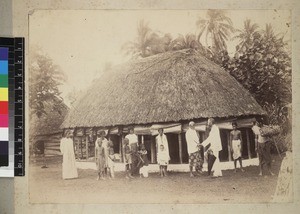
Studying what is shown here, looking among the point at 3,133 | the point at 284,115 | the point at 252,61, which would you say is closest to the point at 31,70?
the point at 3,133

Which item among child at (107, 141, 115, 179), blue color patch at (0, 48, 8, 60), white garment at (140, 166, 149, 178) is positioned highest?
blue color patch at (0, 48, 8, 60)

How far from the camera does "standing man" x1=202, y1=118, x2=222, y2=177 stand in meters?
1.91

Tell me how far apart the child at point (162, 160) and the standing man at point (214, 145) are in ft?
0.61

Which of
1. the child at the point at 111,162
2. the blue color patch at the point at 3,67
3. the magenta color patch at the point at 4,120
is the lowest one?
the child at the point at 111,162

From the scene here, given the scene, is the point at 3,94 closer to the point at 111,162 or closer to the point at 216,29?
the point at 111,162

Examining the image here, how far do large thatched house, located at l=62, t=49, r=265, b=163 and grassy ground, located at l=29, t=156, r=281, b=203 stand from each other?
0.10 m

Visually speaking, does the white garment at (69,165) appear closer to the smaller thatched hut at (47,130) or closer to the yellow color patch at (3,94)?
the smaller thatched hut at (47,130)

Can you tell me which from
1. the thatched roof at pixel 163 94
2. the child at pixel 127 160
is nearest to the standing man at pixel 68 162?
the thatched roof at pixel 163 94

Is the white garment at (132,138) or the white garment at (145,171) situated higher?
the white garment at (132,138)

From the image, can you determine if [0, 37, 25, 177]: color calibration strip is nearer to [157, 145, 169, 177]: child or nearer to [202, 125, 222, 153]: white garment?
[157, 145, 169, 177]: child

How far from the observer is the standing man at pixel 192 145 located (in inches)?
75.1

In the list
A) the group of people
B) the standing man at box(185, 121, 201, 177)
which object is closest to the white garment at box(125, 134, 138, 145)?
the group of people

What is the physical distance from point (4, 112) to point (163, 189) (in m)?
0.82

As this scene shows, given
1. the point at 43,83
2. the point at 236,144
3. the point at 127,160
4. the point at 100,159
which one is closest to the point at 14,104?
the point at 43,83
